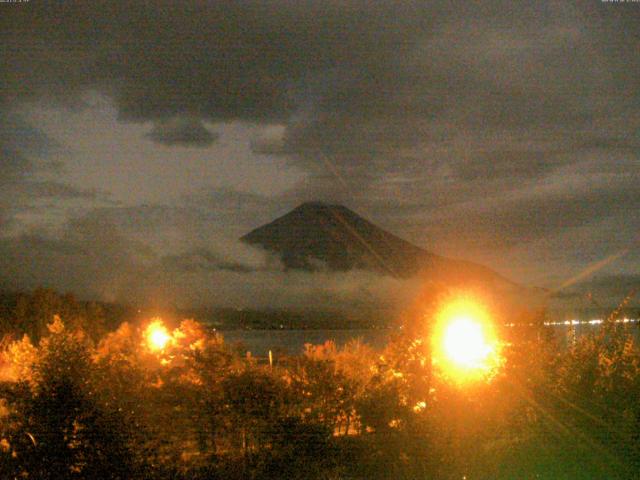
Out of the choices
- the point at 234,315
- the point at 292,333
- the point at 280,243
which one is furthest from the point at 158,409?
the point at 280,243

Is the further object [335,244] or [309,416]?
[335,244]

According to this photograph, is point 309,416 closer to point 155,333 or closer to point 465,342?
point 465,342

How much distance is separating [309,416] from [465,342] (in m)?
2.64

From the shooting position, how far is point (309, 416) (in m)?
8.58

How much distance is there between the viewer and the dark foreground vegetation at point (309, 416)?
7008mm

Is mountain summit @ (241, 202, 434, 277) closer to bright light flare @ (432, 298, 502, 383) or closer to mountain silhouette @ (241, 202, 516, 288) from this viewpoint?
Result: mountain silhouette @ (241, 202, 516, 288)

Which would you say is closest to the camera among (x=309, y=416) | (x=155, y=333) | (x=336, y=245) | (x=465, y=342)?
(x=309, y=416)

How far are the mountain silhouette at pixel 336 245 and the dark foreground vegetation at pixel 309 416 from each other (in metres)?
46.1

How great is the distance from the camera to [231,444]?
7.91 m

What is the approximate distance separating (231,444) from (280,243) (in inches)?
2882

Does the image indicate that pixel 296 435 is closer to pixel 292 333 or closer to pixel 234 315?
pixel 234 315

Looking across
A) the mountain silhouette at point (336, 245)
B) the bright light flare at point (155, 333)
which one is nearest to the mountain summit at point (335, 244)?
the mountain silhouette at point (336, 245)

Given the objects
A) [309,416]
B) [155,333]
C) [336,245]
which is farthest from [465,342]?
[336,245]

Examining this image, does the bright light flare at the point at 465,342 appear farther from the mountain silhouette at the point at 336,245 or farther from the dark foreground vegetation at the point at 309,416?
the mountain silhouette at the point at 336,245
